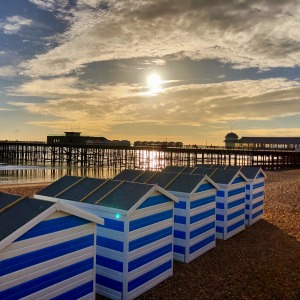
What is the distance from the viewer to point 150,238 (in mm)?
Answer: 7480

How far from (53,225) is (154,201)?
287 cm

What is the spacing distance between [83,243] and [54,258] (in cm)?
68

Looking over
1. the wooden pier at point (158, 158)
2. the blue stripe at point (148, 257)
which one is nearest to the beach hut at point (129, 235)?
the blue stripe at point (148, 257)

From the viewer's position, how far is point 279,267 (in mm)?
9008

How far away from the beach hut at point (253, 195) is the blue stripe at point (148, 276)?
6.75m

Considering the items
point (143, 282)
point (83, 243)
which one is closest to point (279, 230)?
point (143, 282)

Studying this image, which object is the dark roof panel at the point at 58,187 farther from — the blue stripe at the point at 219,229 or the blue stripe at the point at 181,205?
the blue stripe at the point at 219,229

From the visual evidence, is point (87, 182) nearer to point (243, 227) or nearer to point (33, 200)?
point (33, 200)

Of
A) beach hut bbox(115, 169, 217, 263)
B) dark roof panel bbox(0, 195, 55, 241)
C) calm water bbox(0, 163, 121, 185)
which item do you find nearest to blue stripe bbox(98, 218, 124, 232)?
dark roof panel bbox(0, 195, 55, 241)

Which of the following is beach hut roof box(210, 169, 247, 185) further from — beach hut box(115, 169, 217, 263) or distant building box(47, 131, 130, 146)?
distant building box(47, 131, 130, 146)

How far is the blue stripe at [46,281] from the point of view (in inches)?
187

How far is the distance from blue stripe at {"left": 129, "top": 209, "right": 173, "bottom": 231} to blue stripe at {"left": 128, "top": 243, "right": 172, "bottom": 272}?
0.73 metres

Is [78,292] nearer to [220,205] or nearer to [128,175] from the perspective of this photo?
[128,175]

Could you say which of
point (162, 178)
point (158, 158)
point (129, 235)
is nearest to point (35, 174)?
point (158, 158)
